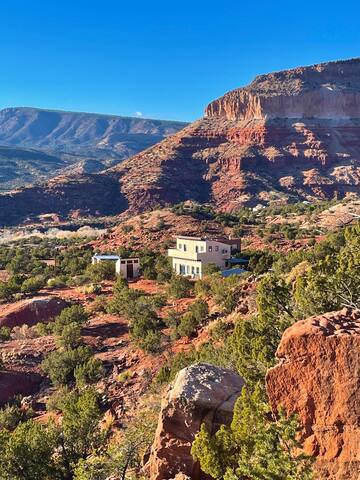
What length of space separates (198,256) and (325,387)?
40.5 meters

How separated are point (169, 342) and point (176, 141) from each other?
397ft

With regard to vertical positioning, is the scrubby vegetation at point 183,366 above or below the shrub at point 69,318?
above

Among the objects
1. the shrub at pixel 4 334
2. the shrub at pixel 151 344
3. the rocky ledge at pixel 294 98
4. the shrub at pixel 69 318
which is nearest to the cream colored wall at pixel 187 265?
the shrub at pixel 69 318

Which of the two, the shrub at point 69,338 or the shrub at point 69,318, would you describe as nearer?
the shrub at point 69,338

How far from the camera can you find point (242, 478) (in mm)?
8703

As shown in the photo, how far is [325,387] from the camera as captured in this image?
7719 millimetres

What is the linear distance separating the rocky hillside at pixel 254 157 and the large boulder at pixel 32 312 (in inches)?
3166

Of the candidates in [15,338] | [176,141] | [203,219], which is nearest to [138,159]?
[176,141]

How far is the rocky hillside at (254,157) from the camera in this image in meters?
124

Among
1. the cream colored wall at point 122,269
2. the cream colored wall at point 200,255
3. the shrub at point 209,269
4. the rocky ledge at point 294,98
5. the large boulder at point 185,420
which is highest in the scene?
the rocky ledge at point 294,98

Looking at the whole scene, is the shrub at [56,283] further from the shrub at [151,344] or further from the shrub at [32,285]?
the shrub at [151,344]

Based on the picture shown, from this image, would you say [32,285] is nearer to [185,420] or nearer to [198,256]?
[198,256]

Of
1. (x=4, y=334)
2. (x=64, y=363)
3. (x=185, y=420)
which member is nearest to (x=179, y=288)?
(x=4, y=334)

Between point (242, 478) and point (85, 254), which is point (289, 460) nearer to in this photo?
point (242, 478)
